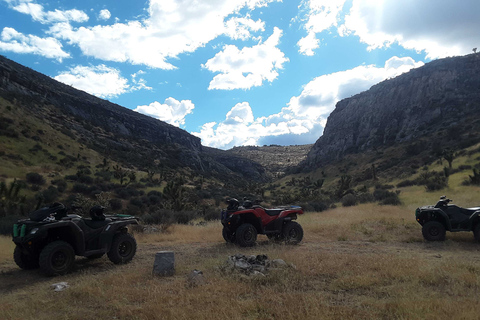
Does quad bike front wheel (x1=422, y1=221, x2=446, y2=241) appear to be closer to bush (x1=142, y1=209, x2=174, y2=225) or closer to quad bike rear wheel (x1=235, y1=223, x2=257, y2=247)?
quad bike rear wheel (x1=235, y1=223, x2=257, y2=247)

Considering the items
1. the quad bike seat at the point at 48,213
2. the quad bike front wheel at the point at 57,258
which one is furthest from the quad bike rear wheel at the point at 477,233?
the quad bike seat at the point at 48,213

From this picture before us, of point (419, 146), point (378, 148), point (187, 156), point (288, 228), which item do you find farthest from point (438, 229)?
point (187, 156)

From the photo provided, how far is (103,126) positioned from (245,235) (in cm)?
7639

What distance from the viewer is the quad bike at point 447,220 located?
924cm

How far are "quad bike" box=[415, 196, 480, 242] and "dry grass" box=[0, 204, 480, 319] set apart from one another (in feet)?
3.87

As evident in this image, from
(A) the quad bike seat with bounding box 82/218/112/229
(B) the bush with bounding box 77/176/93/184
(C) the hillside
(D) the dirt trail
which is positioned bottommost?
(D) the dirt trail

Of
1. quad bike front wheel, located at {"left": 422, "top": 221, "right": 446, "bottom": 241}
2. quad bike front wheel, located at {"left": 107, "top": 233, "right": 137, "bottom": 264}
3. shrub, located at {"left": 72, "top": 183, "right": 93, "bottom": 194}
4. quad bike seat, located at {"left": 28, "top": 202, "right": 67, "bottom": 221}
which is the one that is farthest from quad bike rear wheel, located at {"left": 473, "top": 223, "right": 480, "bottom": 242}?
shrub, located at {"left": 72, "top": 183, "right": 93, "bottom": 194}

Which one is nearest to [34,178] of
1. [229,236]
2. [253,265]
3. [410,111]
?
[229,236]

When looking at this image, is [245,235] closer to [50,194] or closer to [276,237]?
[276,237]

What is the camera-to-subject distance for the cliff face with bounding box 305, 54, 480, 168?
64.1 meters

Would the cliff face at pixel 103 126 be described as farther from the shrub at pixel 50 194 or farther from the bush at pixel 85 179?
the shrub at pixel 50 194

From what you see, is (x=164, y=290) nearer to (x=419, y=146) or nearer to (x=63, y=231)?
(x=63, y=231)

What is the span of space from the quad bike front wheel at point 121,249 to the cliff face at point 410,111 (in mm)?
59266

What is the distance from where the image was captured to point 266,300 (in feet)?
14.5
